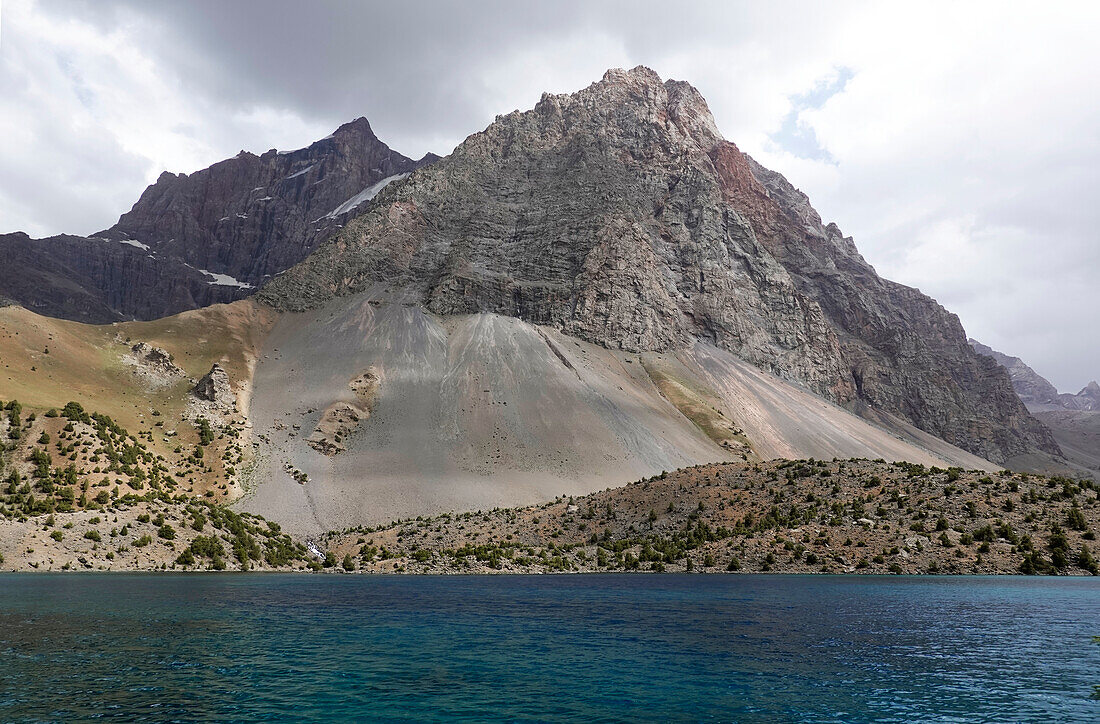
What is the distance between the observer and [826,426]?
543 ft

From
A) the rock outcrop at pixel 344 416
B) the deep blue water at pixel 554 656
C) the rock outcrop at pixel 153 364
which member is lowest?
the deep blue water at pixel 554 656

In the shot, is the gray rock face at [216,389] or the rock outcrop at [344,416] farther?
the gray rock face at [216,389]

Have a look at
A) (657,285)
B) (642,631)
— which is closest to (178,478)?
(642,631)

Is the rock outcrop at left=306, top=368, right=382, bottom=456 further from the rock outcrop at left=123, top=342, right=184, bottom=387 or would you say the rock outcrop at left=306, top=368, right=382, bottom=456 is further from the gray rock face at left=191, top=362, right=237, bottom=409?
the rock outcrop at left=123, top=342, right=184, bottom=387

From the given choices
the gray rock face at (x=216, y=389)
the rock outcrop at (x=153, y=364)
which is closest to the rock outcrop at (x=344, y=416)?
the gray rock face at (x=216, y=389)

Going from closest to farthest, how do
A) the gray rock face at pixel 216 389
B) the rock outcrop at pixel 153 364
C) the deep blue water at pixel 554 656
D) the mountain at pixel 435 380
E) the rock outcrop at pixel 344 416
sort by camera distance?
1. the deep blue water at pixel 554 656
2. the mountain at pixel 435 380
3. the rock outcrop at pixel 344 416
4. the gray rock face at pixel 216 389
5. the rock outcrop at pixel 153 364

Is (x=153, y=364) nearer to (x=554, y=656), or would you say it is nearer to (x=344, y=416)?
(x=344, y=416)

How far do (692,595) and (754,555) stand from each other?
1965 cm

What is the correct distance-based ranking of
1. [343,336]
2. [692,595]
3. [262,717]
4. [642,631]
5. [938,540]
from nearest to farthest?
[262,717] < [642,631] < [692,595] < [938,540] < [343,336]

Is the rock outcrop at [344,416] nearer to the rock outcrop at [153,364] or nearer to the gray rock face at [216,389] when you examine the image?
the gray rock face at [216,389]

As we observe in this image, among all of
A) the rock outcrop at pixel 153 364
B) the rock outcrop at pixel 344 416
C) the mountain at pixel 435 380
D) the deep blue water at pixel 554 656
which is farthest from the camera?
the rock outcrop at pixel 153 364

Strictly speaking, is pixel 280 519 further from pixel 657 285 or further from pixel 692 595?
pixel 657 285

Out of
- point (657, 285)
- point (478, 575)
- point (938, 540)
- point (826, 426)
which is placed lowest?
point (478, 575)

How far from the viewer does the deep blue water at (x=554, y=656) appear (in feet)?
59.8
